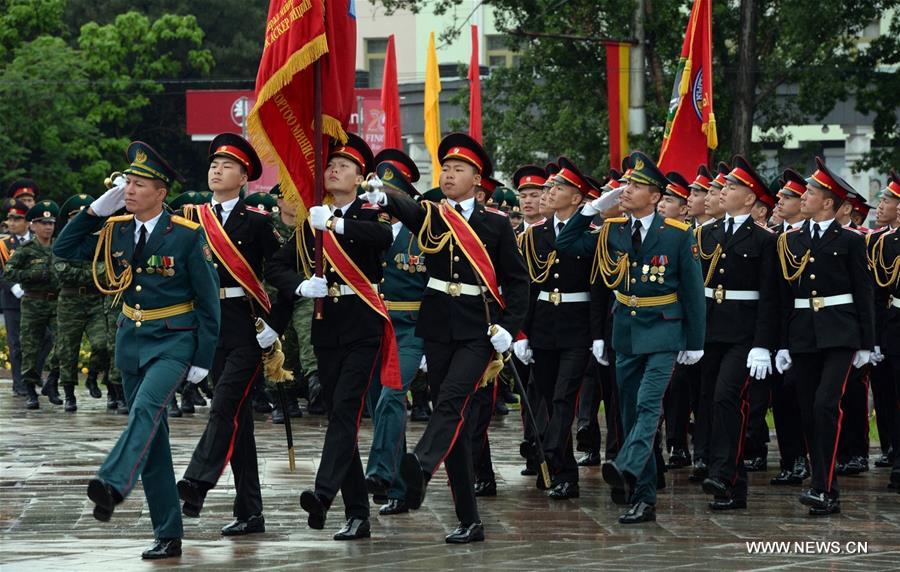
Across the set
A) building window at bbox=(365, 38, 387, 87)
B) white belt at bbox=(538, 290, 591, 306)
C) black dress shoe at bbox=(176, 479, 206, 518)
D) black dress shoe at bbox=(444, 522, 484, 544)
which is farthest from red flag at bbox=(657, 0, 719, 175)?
building window at bbox=(365, 38, 387, 87)

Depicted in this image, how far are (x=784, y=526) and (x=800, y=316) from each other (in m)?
1.49

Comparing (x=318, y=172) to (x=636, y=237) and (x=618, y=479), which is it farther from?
(x=618, y=479)

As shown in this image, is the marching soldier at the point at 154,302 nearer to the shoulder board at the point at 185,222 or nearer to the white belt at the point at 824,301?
the shoulder board at the point at 185,222

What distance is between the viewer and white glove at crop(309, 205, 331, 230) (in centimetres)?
956

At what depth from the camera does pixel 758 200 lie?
12.8m

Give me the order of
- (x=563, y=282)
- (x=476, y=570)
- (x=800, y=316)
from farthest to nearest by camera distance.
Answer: (x=563, y=282), (x=800, y=316), (x=476, y=570)

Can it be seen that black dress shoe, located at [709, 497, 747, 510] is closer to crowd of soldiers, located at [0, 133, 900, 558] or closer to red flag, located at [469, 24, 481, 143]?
crowd of soldiers, located at [0, 133, 900, 558]

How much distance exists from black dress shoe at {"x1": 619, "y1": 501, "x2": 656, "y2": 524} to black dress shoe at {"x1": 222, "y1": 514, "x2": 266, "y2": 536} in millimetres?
2182

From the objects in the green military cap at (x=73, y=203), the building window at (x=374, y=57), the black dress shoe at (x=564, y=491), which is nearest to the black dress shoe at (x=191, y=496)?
the black dress shoe at (x=564, y=491)

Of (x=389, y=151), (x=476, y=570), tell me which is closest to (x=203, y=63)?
(x=389, y=151)

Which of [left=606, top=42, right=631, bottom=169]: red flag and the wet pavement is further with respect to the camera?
[left=606, top=42, right=631, bottom=169]: red flag

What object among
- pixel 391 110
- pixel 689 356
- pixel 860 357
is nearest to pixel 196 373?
pixel 689 356

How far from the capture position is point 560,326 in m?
12.2

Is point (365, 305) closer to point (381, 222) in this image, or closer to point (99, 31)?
point (381, 222)
